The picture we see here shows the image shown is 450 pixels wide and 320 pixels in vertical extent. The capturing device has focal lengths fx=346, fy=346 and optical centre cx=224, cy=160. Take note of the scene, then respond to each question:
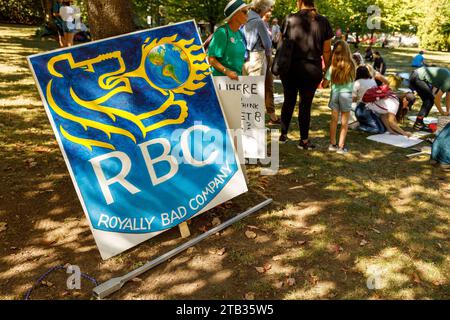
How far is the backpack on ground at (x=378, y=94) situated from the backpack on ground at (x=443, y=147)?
1.41 metres

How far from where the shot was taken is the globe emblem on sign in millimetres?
3148

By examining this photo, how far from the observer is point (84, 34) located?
673 inches

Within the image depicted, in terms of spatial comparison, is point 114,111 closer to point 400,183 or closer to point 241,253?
point 241,253

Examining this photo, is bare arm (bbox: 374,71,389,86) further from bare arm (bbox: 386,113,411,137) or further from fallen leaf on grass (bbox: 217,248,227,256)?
fallen leaf on grass (bbox: 217,248,227,256)

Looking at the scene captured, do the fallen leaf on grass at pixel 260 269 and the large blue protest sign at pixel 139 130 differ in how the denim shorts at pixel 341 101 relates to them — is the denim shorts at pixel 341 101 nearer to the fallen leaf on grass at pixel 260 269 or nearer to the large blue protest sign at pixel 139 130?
the large blue protest sign at pixel 139 130

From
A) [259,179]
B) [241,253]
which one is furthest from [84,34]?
[241,253]

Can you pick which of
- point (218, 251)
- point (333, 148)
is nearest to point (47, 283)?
point (218, 251)

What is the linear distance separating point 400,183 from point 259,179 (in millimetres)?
1923

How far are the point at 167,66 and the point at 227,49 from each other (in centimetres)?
101

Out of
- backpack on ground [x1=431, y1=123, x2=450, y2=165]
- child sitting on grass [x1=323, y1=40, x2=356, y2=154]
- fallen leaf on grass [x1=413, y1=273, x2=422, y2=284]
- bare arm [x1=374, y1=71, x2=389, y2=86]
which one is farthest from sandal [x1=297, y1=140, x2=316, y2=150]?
fallen leaf on grass [x1=413, y1=273, x2=422, y2=284]

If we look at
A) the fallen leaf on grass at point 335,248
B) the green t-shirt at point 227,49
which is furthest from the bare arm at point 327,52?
the fallen leaf on grass at point 335,248

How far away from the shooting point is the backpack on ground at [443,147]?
16.9 feet

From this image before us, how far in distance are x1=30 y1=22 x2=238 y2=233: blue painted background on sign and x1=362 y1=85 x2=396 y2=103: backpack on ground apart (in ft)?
13.4

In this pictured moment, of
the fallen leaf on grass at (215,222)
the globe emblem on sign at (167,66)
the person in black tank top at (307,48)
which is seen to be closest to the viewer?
the globe emblem on sign at (167,66)
